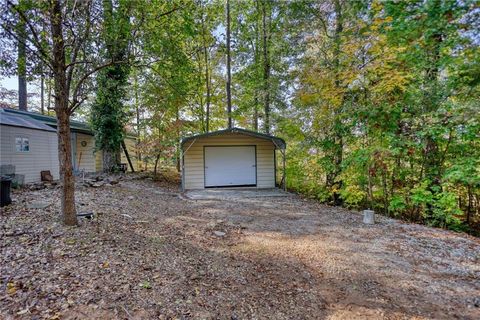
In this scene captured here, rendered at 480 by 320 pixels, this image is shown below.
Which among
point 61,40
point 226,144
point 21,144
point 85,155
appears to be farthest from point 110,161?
point 61,40

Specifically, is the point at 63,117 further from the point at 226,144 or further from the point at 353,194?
the point at 353,194

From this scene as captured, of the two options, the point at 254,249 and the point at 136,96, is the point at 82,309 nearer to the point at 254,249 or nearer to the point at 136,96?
the point at 254,249

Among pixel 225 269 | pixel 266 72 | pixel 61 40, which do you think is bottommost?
pixel 225 269

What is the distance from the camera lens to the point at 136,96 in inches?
493

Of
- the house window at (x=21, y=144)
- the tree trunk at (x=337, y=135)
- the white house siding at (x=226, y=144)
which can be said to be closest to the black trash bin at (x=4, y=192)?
the house window at (x=21, y=144)

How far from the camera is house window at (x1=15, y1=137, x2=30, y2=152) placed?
332 inches

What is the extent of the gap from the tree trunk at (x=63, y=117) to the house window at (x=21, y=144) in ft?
21.7

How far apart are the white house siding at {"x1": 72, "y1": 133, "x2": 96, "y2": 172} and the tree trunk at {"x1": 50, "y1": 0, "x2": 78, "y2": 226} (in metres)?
9.87

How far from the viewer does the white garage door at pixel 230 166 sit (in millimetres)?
10117

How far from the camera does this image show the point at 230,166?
10.3 metres

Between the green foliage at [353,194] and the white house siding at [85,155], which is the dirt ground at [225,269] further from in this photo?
the white house siding at [85,155]

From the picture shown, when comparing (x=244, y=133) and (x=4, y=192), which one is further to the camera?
(x=244, y=133)

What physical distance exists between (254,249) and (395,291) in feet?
5.98

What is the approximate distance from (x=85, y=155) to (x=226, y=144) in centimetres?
806
